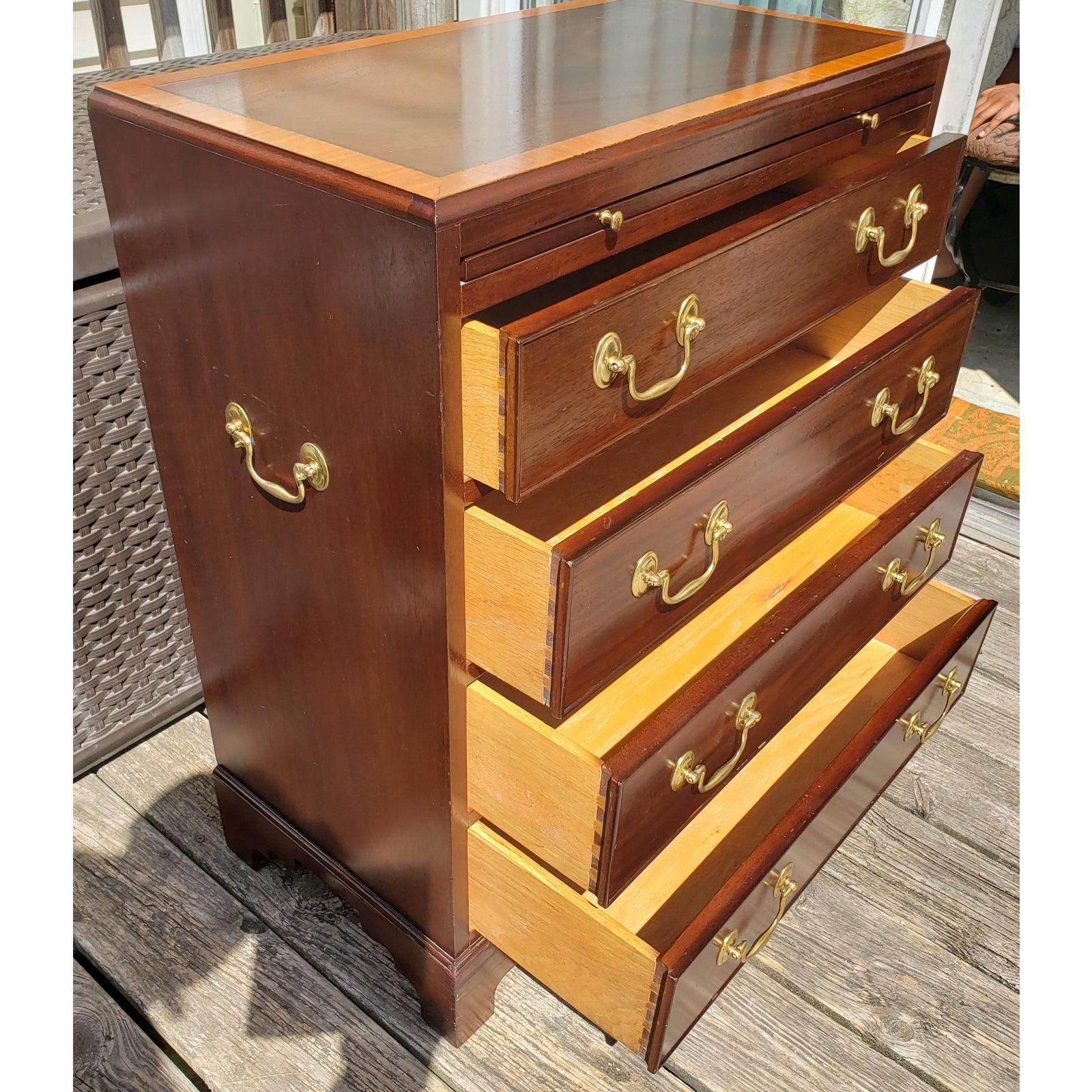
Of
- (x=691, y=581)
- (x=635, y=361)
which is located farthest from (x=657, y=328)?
(x=691, y=581)

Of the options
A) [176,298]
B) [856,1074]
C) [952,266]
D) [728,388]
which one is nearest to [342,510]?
[176,298]

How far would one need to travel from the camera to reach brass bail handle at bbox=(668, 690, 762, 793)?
3.18ft

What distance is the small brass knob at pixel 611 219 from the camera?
806mm

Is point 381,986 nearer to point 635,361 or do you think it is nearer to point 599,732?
point 599,732

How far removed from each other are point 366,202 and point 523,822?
557 millimetres

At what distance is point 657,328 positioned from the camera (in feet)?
2.71

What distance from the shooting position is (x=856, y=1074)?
1.16 m

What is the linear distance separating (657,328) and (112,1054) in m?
0.96

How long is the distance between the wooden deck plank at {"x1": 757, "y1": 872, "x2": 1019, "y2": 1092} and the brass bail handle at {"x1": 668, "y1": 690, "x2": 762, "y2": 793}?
352 millimetres

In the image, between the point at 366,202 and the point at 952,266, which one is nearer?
the point at 366,202

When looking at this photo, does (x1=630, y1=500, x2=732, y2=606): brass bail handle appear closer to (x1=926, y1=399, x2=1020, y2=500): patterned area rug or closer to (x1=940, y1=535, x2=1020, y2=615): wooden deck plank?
(x1=940, y1=535, x2=1020, y2=615): wooden deck plank

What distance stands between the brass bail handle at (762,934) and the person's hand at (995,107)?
1633 mm

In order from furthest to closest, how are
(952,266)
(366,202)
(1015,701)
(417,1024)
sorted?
(952,266)
(1015,701)
(417,1024)
(366,202)

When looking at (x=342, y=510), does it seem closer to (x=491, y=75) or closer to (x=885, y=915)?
(x=491, y=75)
